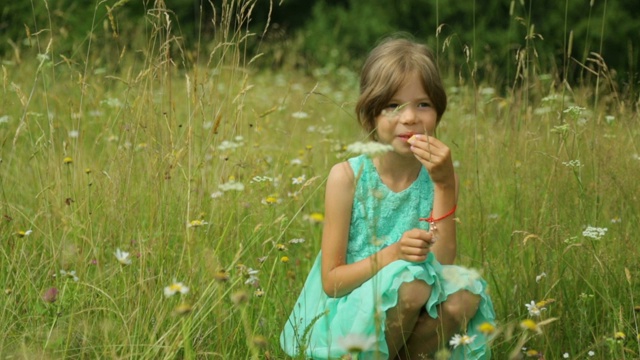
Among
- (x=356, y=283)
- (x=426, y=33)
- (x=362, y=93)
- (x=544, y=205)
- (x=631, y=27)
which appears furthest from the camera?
(x=426, y=33)

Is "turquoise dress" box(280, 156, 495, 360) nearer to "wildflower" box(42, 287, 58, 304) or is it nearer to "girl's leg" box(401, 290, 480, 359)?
"girl's leg" box(401, 290, 480, 359)

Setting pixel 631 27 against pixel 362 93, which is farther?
pixel 631 27

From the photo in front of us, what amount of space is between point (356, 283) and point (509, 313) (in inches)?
22.1

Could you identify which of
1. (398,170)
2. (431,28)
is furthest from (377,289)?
(431,28)

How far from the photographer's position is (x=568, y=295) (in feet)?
8.57

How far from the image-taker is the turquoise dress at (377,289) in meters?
2.23

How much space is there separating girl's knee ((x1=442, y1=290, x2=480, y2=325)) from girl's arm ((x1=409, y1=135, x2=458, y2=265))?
119 millimetres

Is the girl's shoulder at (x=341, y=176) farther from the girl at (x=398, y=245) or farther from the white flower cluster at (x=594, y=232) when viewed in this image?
the white flower cluster at (x=594, y=232)

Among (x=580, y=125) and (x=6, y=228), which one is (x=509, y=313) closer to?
(x=580, y=125)

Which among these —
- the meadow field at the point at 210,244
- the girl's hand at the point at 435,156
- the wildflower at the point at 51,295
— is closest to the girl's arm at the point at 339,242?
the meadow field at the point at 210,244

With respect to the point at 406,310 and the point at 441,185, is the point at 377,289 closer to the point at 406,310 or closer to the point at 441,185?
the point at 406,310

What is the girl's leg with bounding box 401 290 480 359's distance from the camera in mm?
2275

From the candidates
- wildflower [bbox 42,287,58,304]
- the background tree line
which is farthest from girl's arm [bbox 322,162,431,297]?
the background tree line

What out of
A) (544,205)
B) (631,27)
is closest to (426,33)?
(631,27)
